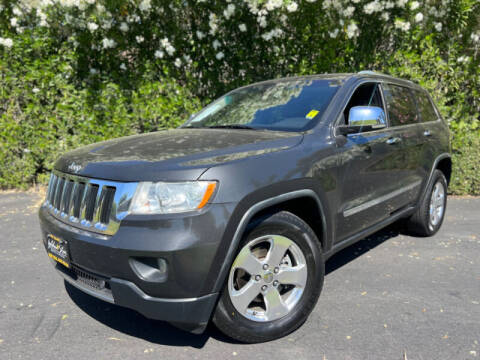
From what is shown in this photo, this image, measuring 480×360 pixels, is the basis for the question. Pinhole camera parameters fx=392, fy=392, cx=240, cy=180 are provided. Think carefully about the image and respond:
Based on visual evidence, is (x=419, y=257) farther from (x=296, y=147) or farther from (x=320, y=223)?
(x=296, y=147)

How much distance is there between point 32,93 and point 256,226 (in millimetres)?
6104

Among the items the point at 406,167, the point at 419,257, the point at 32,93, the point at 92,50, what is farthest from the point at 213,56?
the point at 419,257

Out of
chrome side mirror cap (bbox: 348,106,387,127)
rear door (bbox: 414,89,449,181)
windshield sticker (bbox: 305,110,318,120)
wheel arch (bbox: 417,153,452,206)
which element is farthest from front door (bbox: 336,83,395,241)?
wheel arch (bbox: 417,153,452,206)

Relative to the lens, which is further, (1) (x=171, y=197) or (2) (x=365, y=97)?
(2) (x=365, y=97)

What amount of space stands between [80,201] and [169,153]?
619 millimetres

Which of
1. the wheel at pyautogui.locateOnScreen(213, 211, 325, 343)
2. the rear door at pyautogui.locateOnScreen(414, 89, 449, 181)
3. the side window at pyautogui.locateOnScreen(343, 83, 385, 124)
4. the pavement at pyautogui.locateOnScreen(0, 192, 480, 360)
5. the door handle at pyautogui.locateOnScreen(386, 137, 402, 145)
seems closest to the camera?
the wheel at pyautogui.locateOnScreen(213, 211, 325, 343)

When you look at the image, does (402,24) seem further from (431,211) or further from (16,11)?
(16,11)

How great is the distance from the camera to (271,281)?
8.17 feet

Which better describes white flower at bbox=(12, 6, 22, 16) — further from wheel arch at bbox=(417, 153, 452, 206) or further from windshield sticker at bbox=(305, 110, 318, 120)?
wheel arch at bbox=(417, 153, 452, 206)

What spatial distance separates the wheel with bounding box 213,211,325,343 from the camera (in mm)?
2332

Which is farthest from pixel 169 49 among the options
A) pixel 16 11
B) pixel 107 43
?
pixel 16 11

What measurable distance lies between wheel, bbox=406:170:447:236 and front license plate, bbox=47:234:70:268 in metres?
3.64

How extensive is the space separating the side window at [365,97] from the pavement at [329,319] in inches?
58.7

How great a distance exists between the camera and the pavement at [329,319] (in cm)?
244
